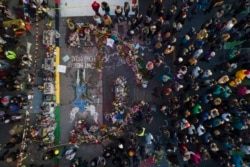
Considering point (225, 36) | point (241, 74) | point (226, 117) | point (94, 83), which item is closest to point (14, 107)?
point (94, 83)

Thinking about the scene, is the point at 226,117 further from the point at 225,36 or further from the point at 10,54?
the point at 10,54

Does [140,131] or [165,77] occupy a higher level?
[165,77]

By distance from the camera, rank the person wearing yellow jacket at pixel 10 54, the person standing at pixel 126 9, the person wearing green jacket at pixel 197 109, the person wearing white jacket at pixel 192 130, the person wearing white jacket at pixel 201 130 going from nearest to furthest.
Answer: the person wearing green jacket at pixel 197 109
the person wearing white jacket at pixel 201 130
the person wearing white jacket at pixel 192 130
the person standing at pixel 126 9
the person wearing yellow jacket at pixel 10 54

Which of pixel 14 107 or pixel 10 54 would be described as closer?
pixel 10 54

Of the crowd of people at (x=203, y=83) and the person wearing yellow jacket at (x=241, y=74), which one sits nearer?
the crowd of people at (x=203, y=83)

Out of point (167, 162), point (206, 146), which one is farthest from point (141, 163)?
point (206, 146)

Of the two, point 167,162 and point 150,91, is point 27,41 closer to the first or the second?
point 150,91

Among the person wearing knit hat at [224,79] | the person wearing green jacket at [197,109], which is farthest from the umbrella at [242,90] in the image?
the person wearing green jacket at [197,109]

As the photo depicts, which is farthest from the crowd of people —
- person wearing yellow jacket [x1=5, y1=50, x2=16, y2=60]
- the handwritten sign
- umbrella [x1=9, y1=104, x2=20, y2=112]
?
umbrella [x1=9, y1=104, x2=20, y2=112]

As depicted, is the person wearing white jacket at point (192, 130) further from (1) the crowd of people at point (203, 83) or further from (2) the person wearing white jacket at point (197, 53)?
(2) the person wearing white jacket at point (197, 53)
